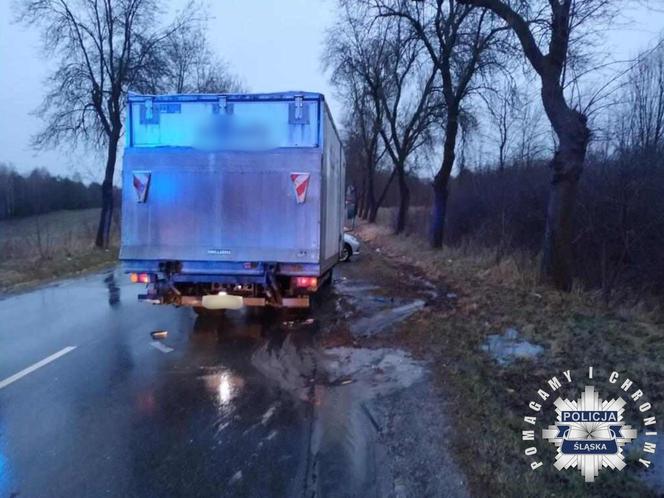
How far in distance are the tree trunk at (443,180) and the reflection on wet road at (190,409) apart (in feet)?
39.4

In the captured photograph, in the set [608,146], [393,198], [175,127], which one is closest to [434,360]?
[175,127]

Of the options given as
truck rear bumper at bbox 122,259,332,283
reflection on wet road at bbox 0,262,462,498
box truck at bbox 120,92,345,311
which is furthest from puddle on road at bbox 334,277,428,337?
box truck at bbox 120,92,345,311

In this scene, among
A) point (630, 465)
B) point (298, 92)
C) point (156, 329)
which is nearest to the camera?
point (630, 465)

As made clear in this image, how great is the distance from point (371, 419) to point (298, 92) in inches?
192

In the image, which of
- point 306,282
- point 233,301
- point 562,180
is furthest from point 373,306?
point 562,180

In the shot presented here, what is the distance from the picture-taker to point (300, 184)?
295 inches

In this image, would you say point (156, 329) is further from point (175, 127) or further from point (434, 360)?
point (434, 360)

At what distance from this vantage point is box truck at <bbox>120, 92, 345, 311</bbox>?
298 inches

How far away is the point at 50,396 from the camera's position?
5.52m

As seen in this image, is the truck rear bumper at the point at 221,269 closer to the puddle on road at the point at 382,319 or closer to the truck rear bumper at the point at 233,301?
the truck rear bumper at the point at 233,301

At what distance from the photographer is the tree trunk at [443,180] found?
19562 mm

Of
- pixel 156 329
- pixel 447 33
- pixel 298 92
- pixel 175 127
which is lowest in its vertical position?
pixel 156 329

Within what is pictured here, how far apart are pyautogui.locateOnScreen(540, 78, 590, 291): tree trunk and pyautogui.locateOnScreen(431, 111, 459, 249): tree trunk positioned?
961 cm

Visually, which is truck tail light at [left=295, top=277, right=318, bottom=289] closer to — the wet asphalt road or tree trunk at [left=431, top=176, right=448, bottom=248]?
the wet asphalt road
